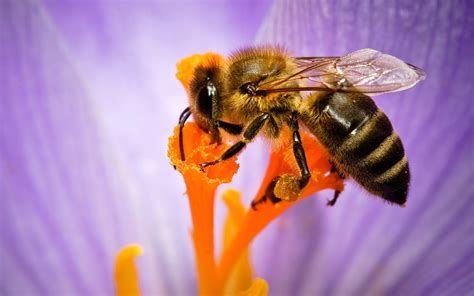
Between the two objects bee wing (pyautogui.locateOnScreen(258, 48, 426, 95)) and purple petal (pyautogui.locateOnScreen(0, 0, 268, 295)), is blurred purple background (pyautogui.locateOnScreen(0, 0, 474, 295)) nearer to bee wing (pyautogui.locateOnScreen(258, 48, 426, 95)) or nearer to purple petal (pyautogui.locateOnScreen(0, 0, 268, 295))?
purple petal (pyautogui.locateOnScreen(0, 0, 268, 295))

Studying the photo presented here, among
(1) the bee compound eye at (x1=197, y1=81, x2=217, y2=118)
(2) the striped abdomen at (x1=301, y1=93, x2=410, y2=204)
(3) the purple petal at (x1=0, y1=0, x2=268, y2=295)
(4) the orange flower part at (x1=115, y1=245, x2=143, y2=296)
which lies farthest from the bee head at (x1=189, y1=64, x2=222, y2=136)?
(3) the purple petal at (x1=0, y1=0, x2=268, y2=295)

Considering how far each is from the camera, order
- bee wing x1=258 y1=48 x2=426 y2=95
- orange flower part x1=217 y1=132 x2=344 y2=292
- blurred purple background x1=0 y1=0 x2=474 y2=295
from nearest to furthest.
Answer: bee wing x1=258 y1=48 x2=426 y2=95, orange flower part x1=217 y1=132 x2=344 y2=292, blurred purple background x1=0 y1=0 x2=474 y2=295

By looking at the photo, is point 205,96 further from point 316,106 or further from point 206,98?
point 316,106

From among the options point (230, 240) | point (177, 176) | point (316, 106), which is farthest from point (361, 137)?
point (177, 176)

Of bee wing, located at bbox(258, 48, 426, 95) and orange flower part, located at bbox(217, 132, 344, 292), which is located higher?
bee wing, located at bbox(258, 48, 426, 95)

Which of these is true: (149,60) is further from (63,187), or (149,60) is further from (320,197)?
(320,197)

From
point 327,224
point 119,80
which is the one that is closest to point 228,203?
point 327,224
